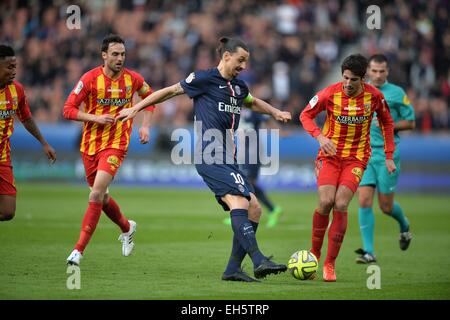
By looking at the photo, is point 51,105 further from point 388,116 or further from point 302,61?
point 388,116

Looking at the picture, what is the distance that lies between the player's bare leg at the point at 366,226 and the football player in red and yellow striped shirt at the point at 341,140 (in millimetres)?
1601

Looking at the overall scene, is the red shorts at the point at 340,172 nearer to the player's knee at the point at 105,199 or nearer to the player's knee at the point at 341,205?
the player's knee at the point at 341,205

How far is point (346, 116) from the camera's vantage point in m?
9.77

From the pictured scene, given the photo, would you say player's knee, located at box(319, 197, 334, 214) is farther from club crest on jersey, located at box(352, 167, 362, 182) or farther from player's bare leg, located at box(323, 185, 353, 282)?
club crest on jersey, located at box(352, 167, 362, 182)

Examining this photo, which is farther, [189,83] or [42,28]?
[42,28]

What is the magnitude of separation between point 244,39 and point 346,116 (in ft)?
61.1

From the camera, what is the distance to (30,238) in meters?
13.2

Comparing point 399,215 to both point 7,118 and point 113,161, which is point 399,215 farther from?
point 7,118

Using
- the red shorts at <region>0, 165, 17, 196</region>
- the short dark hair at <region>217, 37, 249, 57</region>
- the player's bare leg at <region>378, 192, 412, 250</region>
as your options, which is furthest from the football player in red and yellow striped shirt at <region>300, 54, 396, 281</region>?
the red shorts at <region>0, 165, 17, 196</region>

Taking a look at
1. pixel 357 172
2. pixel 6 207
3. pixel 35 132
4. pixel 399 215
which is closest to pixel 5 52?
pixel 35 132

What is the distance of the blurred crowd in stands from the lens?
87.8 ft
